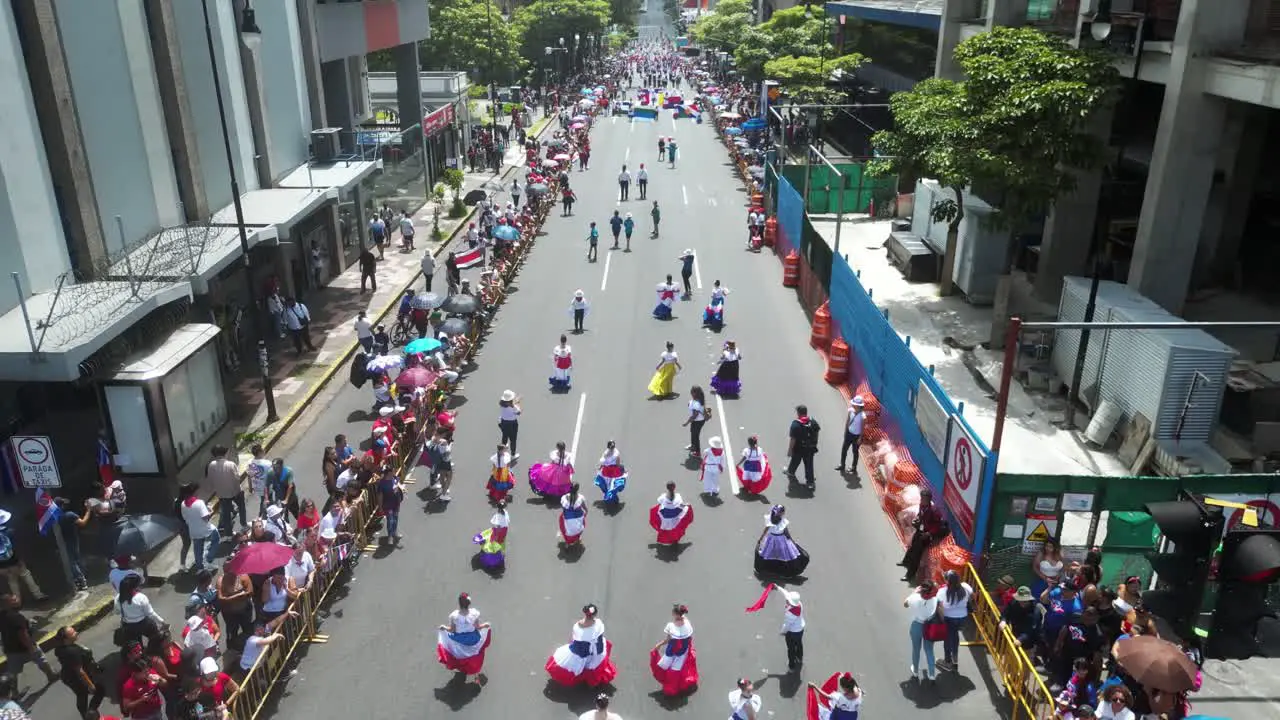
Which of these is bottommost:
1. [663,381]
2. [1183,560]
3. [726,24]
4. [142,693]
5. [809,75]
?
[663,381]

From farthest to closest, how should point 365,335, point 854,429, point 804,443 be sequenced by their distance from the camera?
1. point 365,335
2. point 854,429
3. point 804,443

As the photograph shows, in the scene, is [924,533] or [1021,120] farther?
[1021,120]

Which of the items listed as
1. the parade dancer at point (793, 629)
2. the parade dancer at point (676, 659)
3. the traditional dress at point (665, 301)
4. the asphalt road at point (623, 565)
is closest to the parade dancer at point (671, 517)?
the asphalt road at point (623, 565)

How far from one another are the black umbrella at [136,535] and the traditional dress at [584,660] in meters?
5.49

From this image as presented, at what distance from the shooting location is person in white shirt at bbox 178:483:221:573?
1355 centimetres

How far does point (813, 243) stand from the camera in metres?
25.9

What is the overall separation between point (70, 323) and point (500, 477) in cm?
701

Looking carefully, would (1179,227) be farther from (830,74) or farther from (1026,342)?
(830,74)

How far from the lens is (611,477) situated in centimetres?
1585

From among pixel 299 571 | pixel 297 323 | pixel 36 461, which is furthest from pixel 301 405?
pixel 299 571

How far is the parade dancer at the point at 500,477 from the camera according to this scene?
51.8 ft

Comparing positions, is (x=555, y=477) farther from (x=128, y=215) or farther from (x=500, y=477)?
(x=128, y=215)

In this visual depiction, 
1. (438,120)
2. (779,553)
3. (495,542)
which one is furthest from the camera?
(438,120)

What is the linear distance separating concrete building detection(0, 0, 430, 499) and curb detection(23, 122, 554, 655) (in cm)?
164
